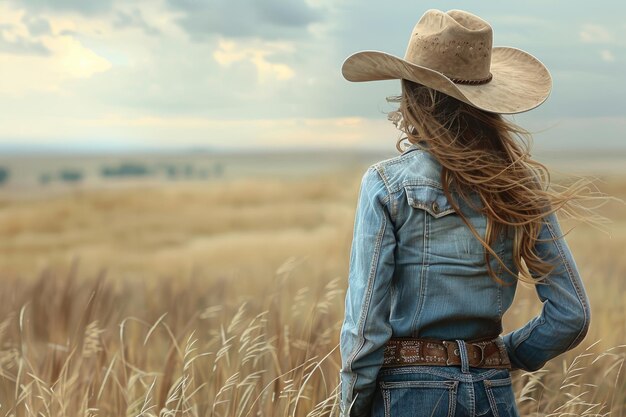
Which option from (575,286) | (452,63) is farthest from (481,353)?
(452,63)

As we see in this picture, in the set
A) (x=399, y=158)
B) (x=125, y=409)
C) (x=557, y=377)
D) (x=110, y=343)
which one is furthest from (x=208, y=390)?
(x=399, y=158)

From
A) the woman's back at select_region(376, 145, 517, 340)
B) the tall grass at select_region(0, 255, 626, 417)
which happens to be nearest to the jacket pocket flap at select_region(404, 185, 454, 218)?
the woman's back at select_region(376, 145, 517, 340)

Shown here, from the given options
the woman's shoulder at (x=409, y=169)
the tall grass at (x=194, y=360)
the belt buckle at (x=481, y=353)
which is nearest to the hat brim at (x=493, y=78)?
the woman's shoulder at (x=409, y=169)

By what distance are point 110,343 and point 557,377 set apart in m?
2.15

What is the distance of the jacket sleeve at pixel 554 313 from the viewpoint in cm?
239

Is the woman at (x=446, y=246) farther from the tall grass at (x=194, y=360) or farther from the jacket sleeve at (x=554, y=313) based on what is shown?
the tall grass at (x=194, y=360)

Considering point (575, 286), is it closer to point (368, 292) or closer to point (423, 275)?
point (423, 275)

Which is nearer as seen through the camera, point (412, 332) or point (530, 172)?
point (412, 332)

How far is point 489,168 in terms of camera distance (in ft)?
7.62

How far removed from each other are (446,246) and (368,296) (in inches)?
9.1

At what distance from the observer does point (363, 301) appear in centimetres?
219

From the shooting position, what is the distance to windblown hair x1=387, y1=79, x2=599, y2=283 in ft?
7.41

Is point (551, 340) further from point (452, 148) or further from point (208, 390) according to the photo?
point (208, 390)

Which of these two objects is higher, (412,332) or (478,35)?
(478,35)
